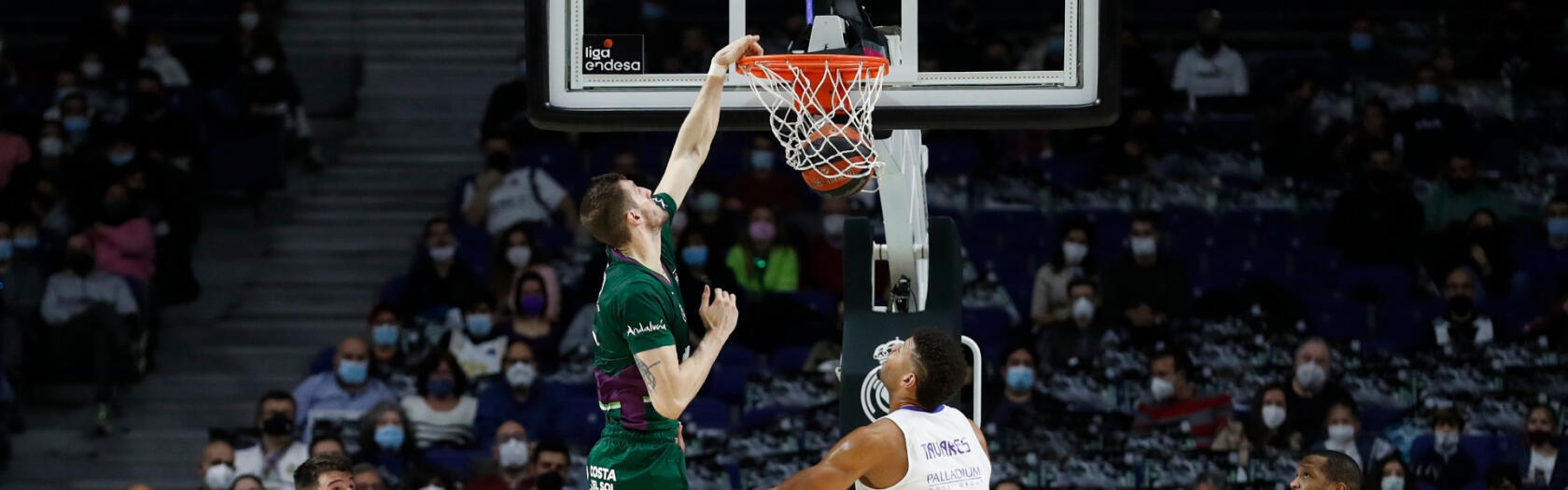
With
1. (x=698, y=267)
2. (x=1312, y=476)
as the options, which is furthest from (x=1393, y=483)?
(x=698, y=267)

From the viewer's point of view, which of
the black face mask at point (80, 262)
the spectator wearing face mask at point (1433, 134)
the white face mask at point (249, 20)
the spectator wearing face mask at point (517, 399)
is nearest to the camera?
the spectator wearing face mask at point (517, 399)

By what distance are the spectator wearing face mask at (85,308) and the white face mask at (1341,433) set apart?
7.09 meters

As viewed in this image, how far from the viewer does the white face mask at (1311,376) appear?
10828 millimetres

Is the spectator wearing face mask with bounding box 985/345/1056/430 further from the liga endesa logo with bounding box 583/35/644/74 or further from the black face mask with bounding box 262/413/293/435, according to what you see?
the liga endesa logo with bounding box 583/35/644/74

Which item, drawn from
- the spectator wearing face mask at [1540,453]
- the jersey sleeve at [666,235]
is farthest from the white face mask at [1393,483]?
the jersey sleeve at [666,235]

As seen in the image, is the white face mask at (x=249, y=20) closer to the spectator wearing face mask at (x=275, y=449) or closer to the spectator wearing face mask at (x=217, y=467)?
the spectator wearing face mask at (x=275, y=449)

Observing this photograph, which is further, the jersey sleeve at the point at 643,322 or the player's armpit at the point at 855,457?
the player's armpit at the point at 855,457

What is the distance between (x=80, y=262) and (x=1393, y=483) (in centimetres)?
771

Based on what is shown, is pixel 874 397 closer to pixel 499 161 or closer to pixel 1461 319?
pixel 1461 319

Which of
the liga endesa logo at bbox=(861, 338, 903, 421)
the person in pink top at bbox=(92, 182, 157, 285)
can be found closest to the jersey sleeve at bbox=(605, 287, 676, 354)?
the liga endesa logo at bbox=(861, 338, 903, 421)

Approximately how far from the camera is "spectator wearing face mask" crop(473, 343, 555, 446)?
1102 cm

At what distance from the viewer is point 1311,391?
35.3 ft

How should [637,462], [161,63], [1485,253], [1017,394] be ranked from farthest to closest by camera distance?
[161,63] → [1485,253] → [1017,394] → [637,462]

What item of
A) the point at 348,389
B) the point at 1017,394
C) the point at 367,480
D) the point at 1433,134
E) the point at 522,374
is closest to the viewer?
the point at 367,480
